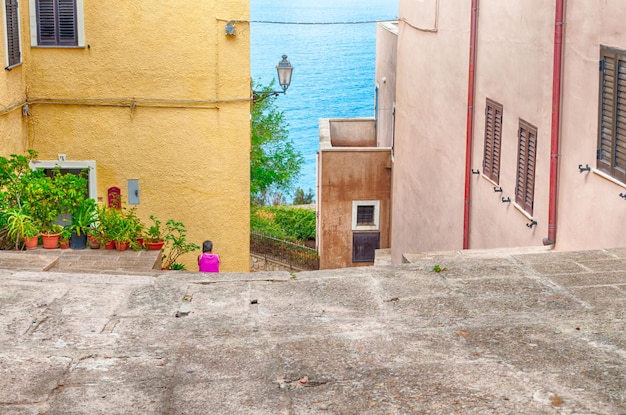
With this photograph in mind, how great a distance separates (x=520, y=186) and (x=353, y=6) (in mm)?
183772

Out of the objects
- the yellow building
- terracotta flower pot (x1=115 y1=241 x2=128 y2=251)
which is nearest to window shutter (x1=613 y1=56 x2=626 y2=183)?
terracotta flower pot (x1=115 y1=241 x2=128 y2=251)

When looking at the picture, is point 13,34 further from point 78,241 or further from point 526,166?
point 526,166

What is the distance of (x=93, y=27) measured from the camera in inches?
569

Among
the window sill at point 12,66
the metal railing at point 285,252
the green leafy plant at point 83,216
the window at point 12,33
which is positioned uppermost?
the window at point 12,33

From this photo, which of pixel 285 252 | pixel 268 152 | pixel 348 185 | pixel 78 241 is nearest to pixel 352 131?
pixel 285 252

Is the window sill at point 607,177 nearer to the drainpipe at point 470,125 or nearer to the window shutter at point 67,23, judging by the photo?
the drainpipe at point 470,125

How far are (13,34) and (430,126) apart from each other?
280 inches

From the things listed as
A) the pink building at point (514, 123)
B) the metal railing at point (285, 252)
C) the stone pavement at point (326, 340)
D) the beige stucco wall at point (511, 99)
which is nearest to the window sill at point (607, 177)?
the pink building at point (514, 123)

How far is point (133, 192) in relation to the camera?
14969mm

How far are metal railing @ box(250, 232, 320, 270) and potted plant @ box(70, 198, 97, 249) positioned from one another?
1616 cm

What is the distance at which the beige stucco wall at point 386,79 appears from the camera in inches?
923

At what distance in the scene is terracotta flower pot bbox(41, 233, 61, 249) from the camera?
11695mm

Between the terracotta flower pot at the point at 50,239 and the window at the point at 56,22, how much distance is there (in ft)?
12.8

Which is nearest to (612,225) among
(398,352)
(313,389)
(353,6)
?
(398,352)
